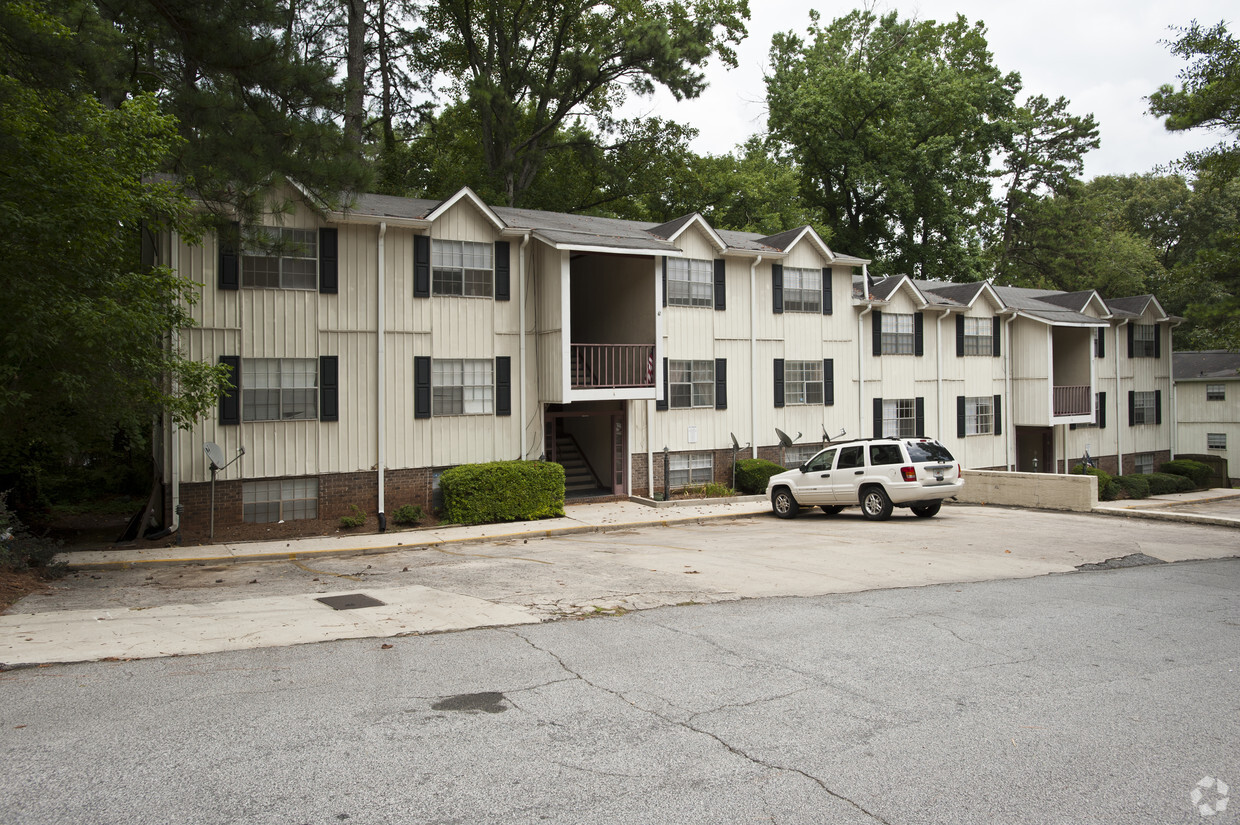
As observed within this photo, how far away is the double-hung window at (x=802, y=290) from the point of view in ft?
85.3

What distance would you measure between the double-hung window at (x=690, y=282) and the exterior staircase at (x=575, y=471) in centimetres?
531

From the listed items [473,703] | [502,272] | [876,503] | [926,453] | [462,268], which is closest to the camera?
[473,703]

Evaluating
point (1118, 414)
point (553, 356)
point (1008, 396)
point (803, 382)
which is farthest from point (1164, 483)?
point (553, 356)

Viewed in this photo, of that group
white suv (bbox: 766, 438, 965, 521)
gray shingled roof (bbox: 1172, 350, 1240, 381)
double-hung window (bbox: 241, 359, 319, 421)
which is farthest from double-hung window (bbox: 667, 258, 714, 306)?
gray shingled roof (bbox: 1172, 350, 1240, 381)

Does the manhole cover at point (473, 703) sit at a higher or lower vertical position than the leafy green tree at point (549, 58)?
lower

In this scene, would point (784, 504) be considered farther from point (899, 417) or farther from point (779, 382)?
point (899, 417)

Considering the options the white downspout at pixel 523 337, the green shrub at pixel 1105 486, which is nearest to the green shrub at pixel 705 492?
the white downspout at pixel 523 337

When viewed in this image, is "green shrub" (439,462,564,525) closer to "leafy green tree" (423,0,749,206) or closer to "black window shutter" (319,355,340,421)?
"black window shutter" (319,355,340,421)

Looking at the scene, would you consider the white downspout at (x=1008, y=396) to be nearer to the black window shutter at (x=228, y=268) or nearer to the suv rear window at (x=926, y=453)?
the suv rear window at (x=926, y=453)

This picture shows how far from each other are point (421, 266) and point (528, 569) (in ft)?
31.8

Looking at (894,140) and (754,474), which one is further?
(894,140)

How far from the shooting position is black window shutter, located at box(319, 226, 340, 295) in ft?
62.1

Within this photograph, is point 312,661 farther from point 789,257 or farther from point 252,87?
point 789,257

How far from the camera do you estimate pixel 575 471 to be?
24.4 m
